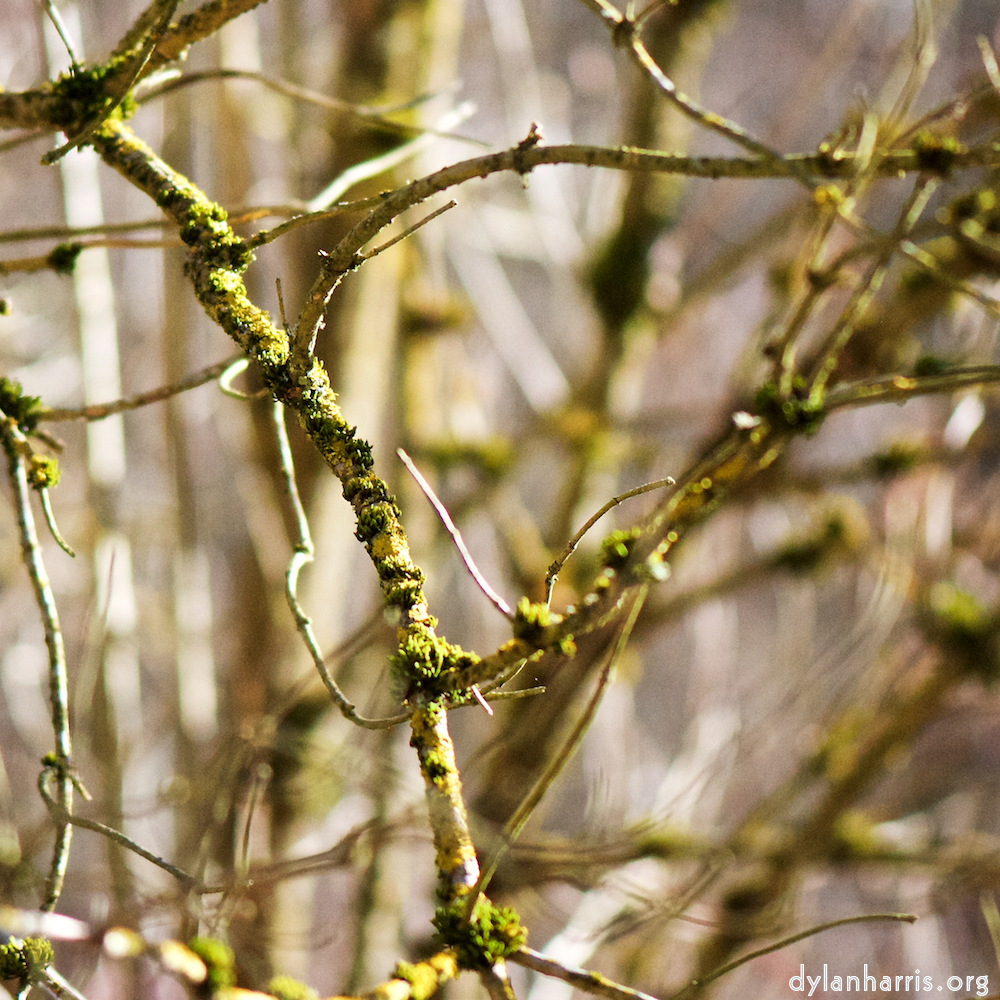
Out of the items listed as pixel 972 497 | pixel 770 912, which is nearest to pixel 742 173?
pixel 770 912

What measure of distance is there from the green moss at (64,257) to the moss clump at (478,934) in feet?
1.84

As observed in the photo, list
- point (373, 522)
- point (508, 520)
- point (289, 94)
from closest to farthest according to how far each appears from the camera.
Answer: point (373, 522) → point (289, 94) → point (508, 520)

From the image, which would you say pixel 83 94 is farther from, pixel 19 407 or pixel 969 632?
pixel 969 632

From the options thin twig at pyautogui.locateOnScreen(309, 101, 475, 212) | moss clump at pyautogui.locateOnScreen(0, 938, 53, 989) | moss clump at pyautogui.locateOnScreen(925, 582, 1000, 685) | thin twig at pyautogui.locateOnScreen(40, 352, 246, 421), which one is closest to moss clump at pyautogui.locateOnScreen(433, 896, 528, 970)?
moss clump at pyautogui.locateOnScreen(0, 938, 53, 989)

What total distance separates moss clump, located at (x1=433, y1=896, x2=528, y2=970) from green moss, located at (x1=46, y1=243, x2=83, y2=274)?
0.56 m

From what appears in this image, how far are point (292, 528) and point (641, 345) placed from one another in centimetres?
81

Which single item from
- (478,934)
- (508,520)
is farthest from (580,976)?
(508,520)

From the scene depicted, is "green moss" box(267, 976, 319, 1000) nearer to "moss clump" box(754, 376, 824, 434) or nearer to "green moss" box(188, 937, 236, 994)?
"green moss" box(188, 937, 236, 994)

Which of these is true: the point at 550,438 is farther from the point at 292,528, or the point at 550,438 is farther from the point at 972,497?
the point at 972,497

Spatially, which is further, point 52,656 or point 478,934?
point 52,656

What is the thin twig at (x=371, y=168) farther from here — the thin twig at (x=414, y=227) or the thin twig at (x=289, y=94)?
the thin twig at (x=414, y=227)

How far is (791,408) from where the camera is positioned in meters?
0.62

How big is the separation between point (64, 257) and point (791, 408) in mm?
580

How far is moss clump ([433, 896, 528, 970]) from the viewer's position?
38 centimetres
